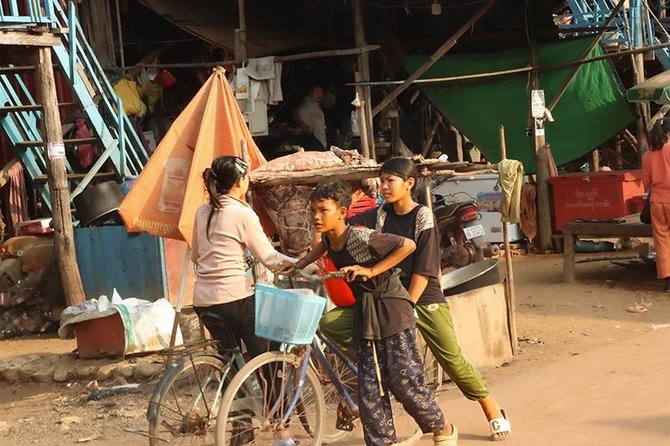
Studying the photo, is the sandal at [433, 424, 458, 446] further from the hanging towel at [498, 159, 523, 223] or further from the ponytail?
the hanging towel at [498, 159, 523, 223]

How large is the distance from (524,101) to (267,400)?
988cm

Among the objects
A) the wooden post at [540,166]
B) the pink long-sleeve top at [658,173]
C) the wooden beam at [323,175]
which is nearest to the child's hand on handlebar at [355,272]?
the wooden beam at [323,175]

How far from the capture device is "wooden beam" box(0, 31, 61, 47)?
10.7 meters

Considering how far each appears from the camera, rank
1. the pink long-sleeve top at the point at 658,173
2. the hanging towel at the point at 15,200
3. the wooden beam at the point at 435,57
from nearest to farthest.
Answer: the pink long-sleeve top at the point at 658,173 → the hanging towel at the point at 15,200 → the wooden beam at the point at 435,57

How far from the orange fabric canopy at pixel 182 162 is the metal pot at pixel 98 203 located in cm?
373

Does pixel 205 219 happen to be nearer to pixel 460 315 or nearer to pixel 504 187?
pixel 460 315

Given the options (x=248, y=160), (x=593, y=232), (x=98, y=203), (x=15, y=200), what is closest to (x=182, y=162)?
(x=248, y=160)

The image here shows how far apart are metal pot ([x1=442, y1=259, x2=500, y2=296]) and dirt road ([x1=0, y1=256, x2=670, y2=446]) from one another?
0.68m

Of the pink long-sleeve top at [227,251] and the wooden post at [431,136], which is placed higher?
the wooden post at [431,136]

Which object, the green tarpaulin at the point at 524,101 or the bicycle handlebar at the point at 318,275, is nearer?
the bicycle handlebar at the point at 318,275

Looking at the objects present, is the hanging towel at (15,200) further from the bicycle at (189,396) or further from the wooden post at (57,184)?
the bicycle at (189,396)

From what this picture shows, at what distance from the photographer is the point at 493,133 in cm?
1532

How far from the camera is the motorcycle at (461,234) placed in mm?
11812

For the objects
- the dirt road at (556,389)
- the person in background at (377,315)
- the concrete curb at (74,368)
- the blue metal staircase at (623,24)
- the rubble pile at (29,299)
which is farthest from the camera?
the blue metal staircase at (623,24)
